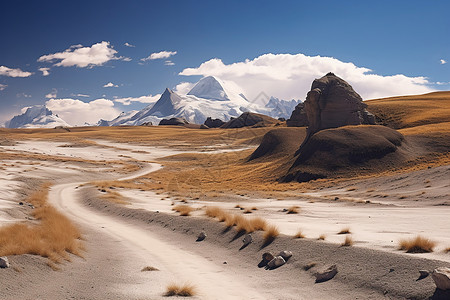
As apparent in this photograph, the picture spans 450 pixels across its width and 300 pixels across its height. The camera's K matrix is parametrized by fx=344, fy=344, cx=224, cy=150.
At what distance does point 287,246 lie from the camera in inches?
499

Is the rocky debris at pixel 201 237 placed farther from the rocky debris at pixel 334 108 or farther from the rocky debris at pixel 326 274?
the rocky debris at pixel 334 108

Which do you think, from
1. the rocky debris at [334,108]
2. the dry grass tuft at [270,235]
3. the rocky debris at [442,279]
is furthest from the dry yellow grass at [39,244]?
the rocky debris at [334,108]

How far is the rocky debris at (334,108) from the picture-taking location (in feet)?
192

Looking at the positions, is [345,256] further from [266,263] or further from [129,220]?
[129,220]

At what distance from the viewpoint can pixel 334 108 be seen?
59219 millimetres

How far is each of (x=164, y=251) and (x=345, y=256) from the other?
25.7ft

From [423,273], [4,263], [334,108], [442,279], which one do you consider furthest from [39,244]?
[334,108]

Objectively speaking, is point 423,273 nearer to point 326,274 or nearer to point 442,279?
point 442,279

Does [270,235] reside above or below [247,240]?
above

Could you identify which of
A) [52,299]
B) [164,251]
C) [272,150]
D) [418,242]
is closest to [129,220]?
[164,251]

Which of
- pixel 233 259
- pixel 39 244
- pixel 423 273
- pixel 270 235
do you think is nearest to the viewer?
pixel 423 273

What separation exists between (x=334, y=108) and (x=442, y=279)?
5518 cm

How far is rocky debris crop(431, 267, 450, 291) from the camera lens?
268 inches

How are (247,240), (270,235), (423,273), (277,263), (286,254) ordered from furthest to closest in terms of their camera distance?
(247,240)
(270,235)
(286,254)
(277,263)
(423,273)
